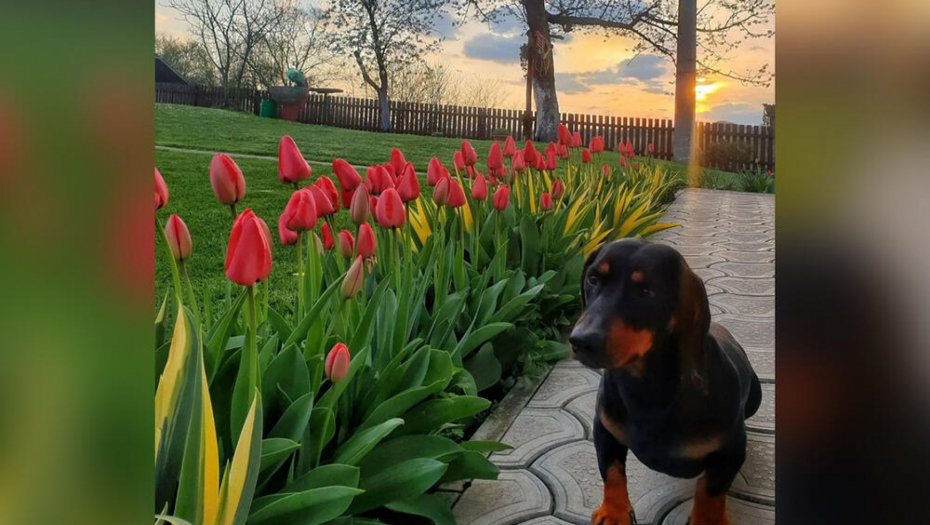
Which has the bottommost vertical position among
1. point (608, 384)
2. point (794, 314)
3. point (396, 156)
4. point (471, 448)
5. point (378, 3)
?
point (471, 448)

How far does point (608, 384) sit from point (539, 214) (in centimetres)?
82

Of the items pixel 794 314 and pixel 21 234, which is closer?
pixel 21 234

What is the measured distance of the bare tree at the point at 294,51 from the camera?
25.9 inches

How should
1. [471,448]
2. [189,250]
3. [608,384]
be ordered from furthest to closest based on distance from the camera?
[471,448]
[608,384]
[189,250]

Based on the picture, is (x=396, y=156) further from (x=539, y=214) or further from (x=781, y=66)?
(x=539, y=214)

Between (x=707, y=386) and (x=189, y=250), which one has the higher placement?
(x=189, y=250)

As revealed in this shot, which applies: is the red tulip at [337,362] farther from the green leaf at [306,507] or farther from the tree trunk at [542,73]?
the tree trunk at [542,73]

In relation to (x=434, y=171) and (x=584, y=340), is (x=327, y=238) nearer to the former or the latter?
(x=434, y=171)

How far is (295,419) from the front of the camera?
757 millimetres

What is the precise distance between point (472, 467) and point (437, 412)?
0.09 m

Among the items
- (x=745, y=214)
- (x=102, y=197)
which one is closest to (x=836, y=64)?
(x=745, y=214)

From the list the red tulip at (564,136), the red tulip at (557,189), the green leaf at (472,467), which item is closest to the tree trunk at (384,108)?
the red tulip at (564,136)

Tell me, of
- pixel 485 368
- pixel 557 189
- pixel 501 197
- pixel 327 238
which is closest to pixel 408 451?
pixel 485 368

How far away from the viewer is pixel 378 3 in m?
0.68
